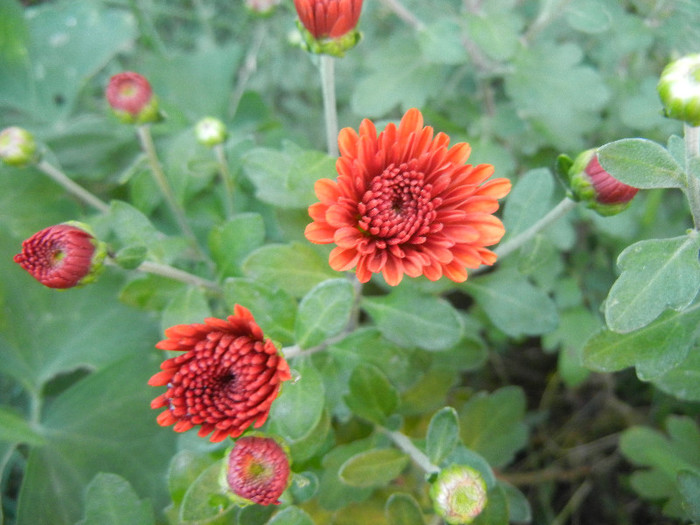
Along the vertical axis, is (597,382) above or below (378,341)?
below

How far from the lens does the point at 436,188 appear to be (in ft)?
3.88

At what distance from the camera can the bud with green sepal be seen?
4.22ft

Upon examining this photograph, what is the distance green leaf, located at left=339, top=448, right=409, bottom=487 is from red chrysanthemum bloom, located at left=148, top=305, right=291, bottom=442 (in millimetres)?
423

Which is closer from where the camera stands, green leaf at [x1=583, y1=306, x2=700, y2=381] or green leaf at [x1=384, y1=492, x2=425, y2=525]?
green leaf at [x1=583, y1=306, x2=700, y2=381]

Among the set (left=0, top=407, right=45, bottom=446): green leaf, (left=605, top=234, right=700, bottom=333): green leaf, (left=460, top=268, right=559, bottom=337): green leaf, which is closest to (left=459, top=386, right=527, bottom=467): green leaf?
(left=460, top=268, right=559, bottom=337): green leaf

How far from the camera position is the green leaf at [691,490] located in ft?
4.32

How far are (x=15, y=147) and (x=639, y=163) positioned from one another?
1.70 m

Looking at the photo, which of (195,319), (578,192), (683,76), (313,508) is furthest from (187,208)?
(683,76)

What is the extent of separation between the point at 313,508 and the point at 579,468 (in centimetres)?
119

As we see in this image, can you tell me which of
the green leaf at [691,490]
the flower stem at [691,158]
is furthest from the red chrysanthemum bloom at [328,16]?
the green leaf at [691,490]

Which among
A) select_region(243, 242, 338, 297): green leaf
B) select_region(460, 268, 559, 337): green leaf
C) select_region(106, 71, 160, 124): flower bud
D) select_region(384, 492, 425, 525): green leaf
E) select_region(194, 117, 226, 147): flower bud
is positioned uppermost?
select_region(106, 71, 160, 124): flower bud

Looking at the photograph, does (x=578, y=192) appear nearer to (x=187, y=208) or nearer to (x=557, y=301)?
(x=557, y=301)

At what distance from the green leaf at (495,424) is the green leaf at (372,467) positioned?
490mm

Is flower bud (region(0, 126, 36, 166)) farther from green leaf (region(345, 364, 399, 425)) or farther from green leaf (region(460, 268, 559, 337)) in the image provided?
green leaf (region(460, 268, 559, 337))
